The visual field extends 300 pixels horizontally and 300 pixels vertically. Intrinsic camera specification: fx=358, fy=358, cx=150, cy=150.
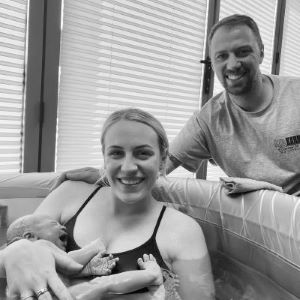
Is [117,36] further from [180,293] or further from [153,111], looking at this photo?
[180,293]

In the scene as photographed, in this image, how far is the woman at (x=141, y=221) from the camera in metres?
1.32

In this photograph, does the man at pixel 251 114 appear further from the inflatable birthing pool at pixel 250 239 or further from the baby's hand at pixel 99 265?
the baby's hand at pixel 99 265

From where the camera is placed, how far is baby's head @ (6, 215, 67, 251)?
1351 millimetres

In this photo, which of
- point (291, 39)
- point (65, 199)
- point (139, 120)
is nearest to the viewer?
point (139, 120)

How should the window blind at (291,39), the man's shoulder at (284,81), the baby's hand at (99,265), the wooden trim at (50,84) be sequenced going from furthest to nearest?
the window blind at (291,39), the wooden trim at (50,84), the man's shoulder at (284,81), the baby's hand at (99,265)

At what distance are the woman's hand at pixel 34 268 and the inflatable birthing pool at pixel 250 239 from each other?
68 cm

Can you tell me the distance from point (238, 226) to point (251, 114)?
1.89 ft

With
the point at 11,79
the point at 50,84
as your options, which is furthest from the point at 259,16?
the point at 11,79

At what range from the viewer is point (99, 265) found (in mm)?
1277

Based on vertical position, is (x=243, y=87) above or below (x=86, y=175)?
above

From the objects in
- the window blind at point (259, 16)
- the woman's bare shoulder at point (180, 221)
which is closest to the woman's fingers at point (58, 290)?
the woman's bare shoulder at point (180, 221)

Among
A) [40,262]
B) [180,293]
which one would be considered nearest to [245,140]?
[180,293]

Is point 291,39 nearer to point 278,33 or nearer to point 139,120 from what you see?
point 278,33

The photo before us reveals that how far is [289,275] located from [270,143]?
665mm
